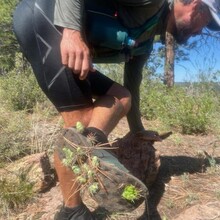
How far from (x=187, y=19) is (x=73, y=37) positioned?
701 millimetres

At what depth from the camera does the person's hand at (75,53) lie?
1.71 meters

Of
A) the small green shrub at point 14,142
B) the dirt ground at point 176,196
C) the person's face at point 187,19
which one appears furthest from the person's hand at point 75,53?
the small green shrub at point 14,142

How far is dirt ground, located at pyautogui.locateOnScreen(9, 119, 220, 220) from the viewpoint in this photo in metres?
2.17

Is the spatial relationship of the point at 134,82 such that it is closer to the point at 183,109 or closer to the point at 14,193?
the point at 14,193

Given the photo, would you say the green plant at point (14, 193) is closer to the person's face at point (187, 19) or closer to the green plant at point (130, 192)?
the green plant at point (130, 192)

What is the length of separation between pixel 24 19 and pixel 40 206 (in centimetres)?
111

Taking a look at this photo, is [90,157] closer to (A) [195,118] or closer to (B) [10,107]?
(A) [195,118]

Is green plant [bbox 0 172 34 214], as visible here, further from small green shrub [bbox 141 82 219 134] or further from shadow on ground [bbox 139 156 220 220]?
small green shrub [bbox 141 82 219 134]

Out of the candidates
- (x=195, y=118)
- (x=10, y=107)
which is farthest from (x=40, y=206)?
(x=10, y=107)

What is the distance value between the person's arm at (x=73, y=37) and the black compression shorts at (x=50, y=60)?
0.43 ft

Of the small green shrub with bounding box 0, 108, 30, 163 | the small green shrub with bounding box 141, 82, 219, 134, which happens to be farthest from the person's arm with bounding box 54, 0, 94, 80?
the small green shrub with bounding box 141, 82, 219, 134

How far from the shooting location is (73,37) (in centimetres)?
175

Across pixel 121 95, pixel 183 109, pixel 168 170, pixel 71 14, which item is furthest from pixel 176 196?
pixel 183 109

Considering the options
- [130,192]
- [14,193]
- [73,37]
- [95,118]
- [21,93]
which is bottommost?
[21,93]
